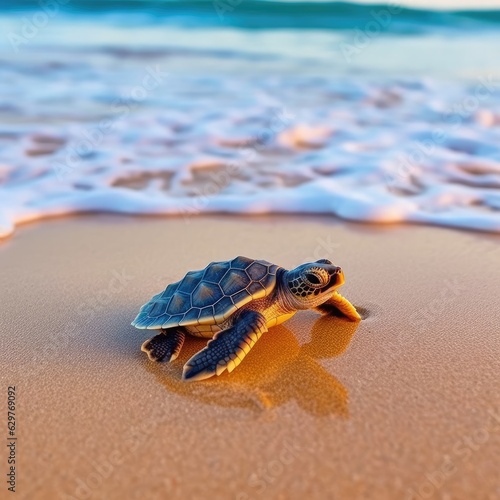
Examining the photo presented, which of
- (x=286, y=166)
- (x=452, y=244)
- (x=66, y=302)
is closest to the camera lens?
(x=66, y=302)

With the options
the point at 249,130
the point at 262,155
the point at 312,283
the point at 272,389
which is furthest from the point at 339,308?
the point at 249,130

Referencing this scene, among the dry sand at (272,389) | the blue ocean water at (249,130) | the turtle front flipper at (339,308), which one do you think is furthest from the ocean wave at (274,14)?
the turtle front flipper at (339,308)

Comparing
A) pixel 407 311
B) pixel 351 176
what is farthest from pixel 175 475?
pixel 351 176

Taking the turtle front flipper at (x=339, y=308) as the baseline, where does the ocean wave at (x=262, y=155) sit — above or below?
below

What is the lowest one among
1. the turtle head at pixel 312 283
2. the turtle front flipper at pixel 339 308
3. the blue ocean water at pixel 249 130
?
the blue ocean water at pixel 249 130

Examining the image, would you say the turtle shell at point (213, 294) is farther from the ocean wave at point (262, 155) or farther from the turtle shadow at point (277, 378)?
the ocean wave at point (262, 155)

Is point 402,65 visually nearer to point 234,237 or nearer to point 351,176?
point 351,176

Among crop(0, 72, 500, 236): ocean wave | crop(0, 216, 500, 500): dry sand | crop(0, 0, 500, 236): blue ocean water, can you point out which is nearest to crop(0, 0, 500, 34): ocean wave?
crop(0, 0, 500, 236): blue ocean water

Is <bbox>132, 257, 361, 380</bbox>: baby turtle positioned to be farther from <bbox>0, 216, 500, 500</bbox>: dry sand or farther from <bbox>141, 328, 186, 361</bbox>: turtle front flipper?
<bbox>0, 216, 500, 500</bbox>: dry sand
